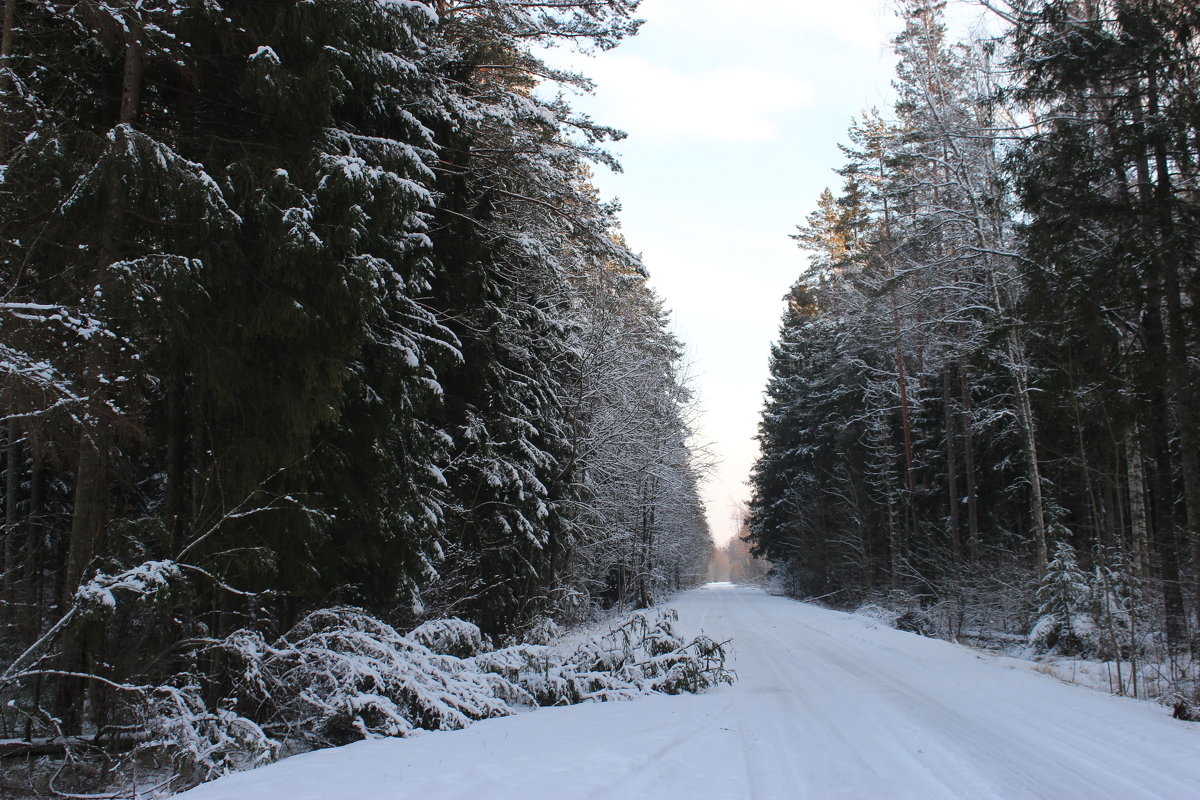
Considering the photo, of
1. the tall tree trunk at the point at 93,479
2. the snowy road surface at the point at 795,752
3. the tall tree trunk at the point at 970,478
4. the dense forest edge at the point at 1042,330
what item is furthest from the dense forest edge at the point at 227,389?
the tall tree trunk at the point at 970,478

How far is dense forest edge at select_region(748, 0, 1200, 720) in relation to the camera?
9.09 m

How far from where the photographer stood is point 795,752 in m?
5.32

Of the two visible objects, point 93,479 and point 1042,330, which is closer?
point 93,479

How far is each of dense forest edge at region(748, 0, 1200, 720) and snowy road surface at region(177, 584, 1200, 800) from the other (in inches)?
74.6

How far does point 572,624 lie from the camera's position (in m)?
18.1

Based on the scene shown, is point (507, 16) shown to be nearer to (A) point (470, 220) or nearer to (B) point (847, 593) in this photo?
(A) point (470, 220)

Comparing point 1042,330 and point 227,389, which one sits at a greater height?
point 1042,330

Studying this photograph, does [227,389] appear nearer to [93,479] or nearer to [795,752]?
[93,479]

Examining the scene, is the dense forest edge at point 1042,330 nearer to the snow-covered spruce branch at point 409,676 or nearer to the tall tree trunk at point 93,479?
the snow-covered spruce branch at point 409,676

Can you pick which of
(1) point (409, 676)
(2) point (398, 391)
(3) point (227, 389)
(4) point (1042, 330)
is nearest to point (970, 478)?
(4) point (1042, 330)

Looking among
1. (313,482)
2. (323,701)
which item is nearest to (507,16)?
(313,482)

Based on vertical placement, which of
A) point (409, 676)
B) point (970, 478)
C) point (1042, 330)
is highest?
point (1042, 330)

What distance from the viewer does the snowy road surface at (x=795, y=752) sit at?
A: 4.27 m

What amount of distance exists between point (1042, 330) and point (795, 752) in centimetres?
891
